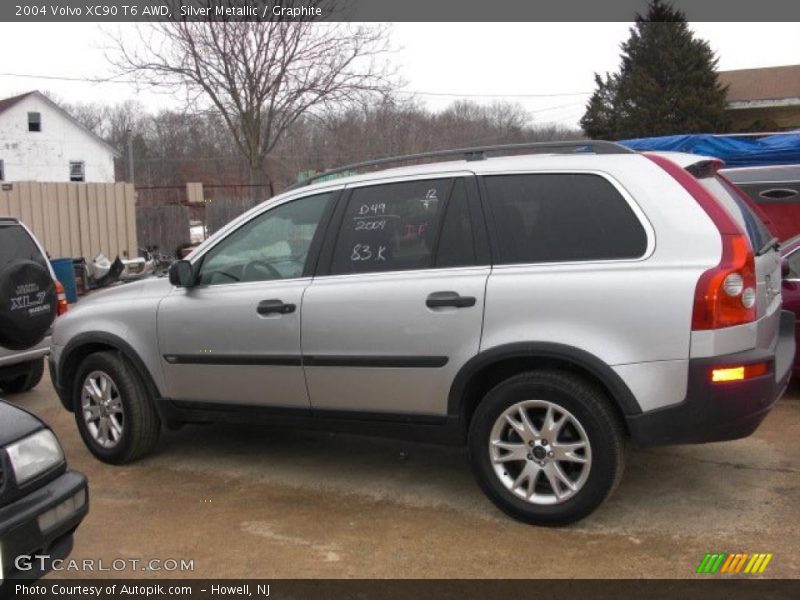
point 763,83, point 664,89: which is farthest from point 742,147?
point 763,83

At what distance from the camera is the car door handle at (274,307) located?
4465mm

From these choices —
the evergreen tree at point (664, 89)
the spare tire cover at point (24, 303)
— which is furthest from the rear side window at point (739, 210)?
the evergreen tree at point (664, 89)

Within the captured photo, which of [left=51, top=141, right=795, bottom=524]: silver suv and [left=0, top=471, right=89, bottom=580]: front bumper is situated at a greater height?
[left=51, top=141, right=795, bottom=524]: silver suv

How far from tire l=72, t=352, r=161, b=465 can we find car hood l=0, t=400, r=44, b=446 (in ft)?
6.02

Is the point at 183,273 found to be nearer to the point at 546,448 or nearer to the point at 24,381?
the point at 546,448

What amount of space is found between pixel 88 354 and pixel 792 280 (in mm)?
5308

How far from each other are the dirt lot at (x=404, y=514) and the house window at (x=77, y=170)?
4439 cm

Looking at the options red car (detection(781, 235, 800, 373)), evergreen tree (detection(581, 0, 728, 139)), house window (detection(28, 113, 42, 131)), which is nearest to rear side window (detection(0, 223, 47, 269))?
red car (detection(781, 235, 800, 373))

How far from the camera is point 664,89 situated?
29391mm

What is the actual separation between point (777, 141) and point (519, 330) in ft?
28.6

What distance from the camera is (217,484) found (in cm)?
486

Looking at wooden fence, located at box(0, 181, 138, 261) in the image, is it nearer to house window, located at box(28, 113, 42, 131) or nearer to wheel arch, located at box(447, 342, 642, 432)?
wheel arch, located at box(447, 342, 642, 432)

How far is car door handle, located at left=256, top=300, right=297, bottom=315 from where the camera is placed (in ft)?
14.6

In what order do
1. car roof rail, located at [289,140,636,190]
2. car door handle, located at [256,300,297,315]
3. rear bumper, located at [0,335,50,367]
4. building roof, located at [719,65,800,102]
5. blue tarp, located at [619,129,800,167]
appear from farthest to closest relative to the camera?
1. building roof, located at [719,65,800,102]
2. blue tarp, located at [619,129,800,167]
3. rear bumper, located at [0,335,50,367]
4. car door handle, located at [256,300,297,315]
5. car roof rail, located at [289,140,636,190]
